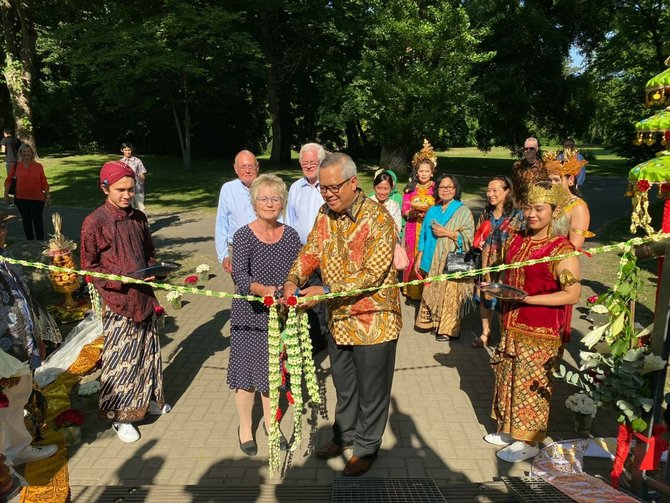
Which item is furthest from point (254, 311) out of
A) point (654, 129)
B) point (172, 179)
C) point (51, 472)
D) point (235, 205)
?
point (172, 179)

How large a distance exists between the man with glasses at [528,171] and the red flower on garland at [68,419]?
6.81 meters

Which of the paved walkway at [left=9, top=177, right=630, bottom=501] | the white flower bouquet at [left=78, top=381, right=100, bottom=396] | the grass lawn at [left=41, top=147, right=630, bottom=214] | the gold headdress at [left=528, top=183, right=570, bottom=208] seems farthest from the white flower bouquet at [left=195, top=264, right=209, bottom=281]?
the grass lawn at [left=41, top=147, right=630, bottom=214]

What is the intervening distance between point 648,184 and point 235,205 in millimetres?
3924

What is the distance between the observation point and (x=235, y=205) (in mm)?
5430

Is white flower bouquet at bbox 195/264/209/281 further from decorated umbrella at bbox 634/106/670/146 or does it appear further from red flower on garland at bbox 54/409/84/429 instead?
decorated umbrella at bbox 634/106/670/146

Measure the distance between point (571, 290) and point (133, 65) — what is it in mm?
23878

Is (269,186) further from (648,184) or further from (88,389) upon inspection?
(88,389)

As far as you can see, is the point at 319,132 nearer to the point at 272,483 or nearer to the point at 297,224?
Result: the point at 297,224

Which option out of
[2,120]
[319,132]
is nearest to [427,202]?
[319,132]

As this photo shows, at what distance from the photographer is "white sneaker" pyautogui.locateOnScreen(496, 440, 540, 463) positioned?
3.91 m

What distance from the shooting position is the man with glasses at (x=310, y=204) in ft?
17.6

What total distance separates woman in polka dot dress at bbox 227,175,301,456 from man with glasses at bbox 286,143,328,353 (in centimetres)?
142

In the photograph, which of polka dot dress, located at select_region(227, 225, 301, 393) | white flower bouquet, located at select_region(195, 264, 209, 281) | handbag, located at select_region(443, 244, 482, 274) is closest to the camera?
polka dot dress, located at select_region(227, 225, 301, 393)

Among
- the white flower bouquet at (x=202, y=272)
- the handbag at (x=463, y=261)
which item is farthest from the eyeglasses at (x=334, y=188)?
the white flower bouquet at (x=202, y=272)
